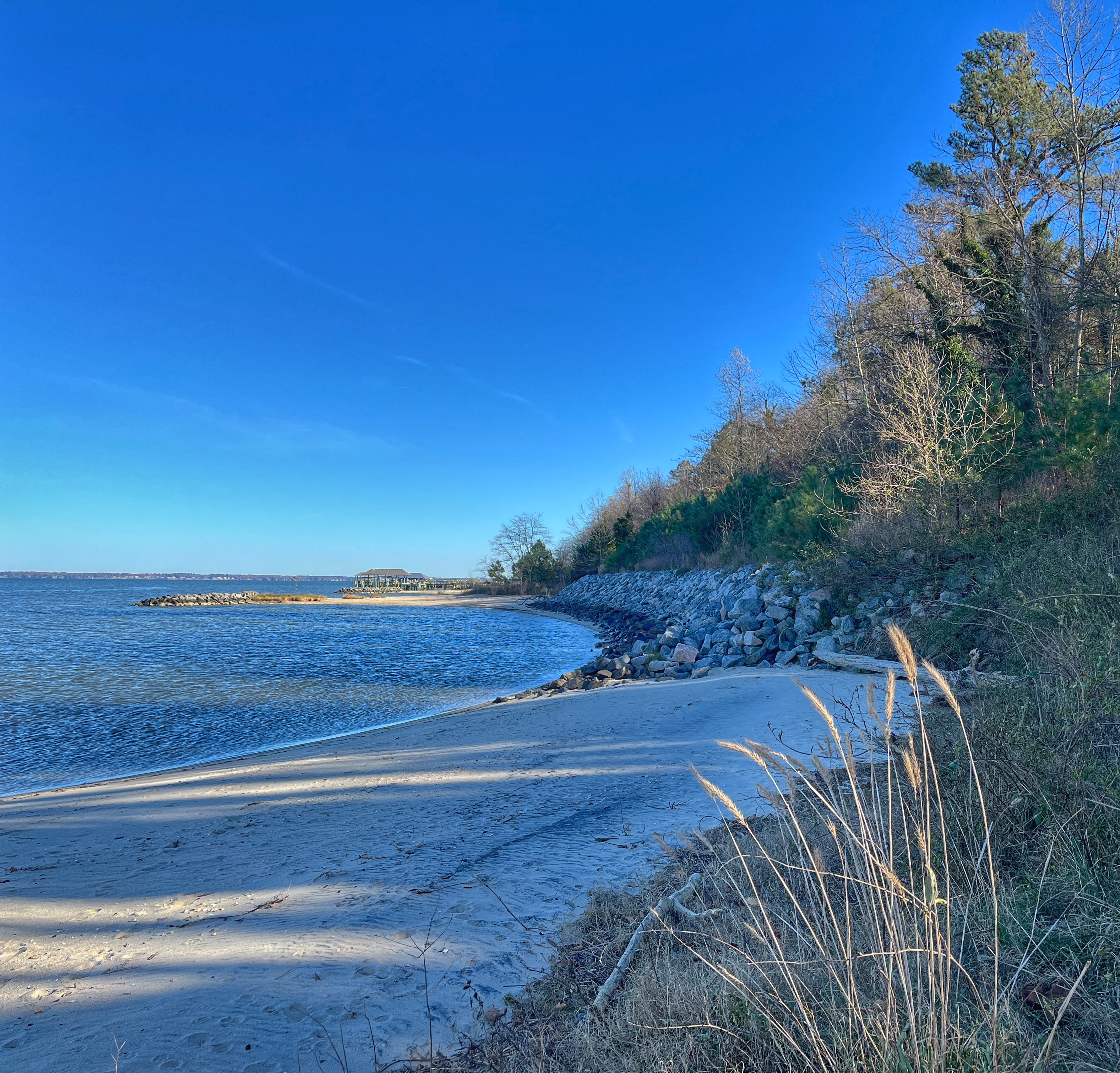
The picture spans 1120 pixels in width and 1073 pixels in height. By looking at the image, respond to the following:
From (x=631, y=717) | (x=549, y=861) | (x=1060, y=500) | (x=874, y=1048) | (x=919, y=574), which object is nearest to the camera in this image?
(x=874, y=1048)

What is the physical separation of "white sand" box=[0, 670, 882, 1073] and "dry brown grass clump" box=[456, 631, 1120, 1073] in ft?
1.53

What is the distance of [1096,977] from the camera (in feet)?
7.34

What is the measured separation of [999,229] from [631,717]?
1683cm

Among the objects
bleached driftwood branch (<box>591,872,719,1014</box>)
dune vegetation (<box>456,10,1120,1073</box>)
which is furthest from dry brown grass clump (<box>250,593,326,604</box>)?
bleached driftwood branch (<box>591,872,719,1014</box>)

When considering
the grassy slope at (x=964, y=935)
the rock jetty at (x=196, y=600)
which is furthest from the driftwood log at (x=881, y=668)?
the rock jetty at (x=196, y=600)

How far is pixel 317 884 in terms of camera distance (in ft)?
14.6

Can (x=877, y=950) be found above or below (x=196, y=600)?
above

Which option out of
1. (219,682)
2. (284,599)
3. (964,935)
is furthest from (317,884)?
(284,599)

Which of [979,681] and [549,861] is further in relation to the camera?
[979,681]

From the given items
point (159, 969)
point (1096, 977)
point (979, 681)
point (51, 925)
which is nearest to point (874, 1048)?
point (1096, 977)

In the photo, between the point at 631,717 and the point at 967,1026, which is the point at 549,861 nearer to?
the point at 967,1026

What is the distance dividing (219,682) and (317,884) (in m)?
15.1

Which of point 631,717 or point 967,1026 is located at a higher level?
point 967,1026

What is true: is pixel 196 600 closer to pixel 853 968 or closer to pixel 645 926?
pixel 645 926
